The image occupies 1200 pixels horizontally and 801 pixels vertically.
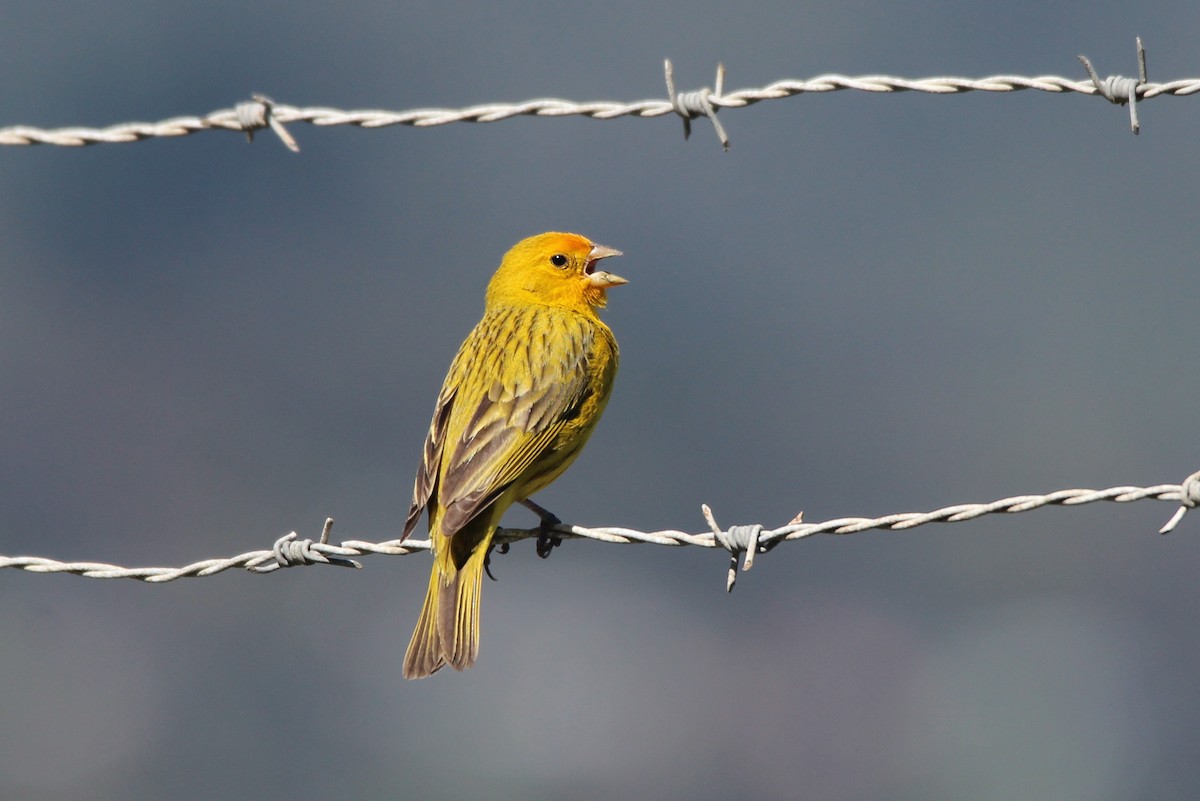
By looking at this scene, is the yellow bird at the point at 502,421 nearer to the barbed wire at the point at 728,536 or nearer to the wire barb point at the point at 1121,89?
the barbed wire at the point at 728,536

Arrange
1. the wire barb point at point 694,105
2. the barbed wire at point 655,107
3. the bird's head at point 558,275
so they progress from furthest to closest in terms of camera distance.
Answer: the bird's head at point 558,275, the wire barb point at point 694,105, the barbed wire at point 655,107

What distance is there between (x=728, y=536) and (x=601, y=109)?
1303mm

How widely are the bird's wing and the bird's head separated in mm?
415

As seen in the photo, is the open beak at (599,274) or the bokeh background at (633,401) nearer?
the open beak at (599,274)

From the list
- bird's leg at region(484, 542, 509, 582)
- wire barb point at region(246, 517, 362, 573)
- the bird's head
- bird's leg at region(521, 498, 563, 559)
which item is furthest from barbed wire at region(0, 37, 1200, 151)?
the bird's head

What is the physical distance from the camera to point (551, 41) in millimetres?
75188

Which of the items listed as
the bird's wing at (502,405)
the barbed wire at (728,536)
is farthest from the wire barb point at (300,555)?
the bird's wing at (502,405)

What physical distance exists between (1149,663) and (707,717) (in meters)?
9.64

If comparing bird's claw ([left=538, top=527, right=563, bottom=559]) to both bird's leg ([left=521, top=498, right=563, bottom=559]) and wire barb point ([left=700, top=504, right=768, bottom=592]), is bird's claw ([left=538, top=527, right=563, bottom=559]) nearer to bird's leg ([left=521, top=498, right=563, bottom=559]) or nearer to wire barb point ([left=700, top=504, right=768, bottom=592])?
bird's leg ([left=521, top=498, right=563, bottom=559])

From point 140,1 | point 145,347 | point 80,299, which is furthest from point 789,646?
point 140,1

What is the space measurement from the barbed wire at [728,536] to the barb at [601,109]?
3.58 feet

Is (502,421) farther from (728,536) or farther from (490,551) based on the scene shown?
(728,536)

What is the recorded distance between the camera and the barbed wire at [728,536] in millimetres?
4930

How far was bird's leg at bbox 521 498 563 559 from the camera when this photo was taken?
6703mm
